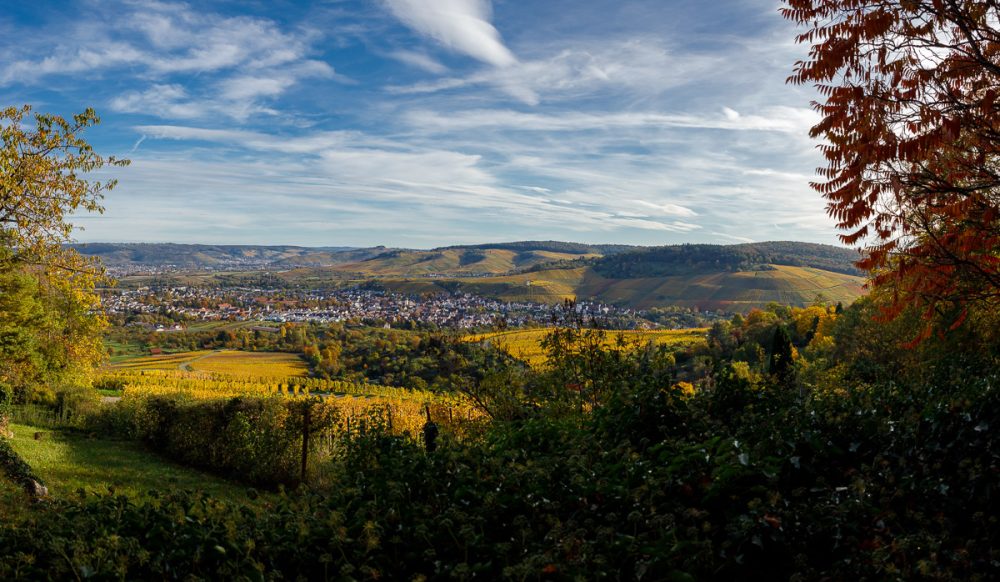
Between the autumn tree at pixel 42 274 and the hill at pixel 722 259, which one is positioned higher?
the hill at pixel 722 259

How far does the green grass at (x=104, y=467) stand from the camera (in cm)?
1173

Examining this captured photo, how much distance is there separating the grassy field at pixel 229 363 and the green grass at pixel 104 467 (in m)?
53.7

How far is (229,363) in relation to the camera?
80.2m

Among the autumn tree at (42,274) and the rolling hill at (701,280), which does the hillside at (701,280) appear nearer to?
the rolling hill at (701,280)

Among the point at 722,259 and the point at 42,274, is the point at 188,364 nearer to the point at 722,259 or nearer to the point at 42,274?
the point at 42,274

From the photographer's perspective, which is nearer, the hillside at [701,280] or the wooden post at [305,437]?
the wooden post at [305,437]

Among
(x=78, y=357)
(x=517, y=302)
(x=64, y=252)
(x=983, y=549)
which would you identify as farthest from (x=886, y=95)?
(x=517, y=302)

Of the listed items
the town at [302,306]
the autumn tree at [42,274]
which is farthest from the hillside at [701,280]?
the autumn tree at [42,274]

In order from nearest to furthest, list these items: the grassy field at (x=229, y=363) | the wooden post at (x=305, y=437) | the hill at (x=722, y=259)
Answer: the wooden post at (x=305, y=437) < the grassy field at (x=229, y=363) < the hill at (x=722, y=259)

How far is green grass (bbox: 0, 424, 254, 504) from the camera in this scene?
11734mm

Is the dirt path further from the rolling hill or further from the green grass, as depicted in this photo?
the rolling hill

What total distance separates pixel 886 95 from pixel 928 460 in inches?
137

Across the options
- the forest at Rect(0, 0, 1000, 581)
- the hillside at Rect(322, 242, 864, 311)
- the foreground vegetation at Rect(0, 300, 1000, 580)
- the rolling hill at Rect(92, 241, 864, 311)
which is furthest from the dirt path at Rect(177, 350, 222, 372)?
the rolling hill at Rect(92, 241, 864, 311)

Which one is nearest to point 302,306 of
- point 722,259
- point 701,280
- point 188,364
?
point 188,364
